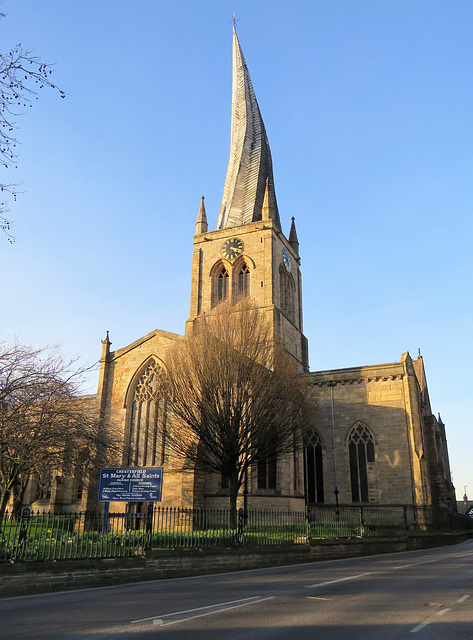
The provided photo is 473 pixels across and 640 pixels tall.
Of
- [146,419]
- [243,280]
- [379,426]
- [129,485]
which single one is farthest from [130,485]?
[243,280]

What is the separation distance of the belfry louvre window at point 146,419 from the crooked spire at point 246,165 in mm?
19049

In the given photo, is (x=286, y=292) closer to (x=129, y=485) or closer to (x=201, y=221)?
(x=201, y=221)

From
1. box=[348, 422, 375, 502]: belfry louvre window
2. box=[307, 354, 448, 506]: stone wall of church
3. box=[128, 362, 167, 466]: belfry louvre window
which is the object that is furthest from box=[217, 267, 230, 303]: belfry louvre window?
box=[348, 422, 375, 502]: belfry louvre window

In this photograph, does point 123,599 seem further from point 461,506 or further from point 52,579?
point 461,506

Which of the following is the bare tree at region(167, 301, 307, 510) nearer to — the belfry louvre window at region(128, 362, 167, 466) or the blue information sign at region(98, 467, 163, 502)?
the belfry louvre window at region(128, 362, 167, 466)

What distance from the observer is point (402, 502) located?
3183cm

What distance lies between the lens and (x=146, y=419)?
31031mm

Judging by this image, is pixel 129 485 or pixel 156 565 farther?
pixel 129 485

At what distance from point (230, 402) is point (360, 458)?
45.9ft

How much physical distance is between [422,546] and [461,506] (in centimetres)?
7177

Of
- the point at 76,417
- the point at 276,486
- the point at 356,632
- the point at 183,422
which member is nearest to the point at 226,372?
the point at 183,422

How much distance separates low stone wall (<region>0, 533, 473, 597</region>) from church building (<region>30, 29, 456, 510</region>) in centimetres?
809

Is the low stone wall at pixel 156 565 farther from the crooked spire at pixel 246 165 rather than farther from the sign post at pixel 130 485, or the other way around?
the crooked spire at pixel 246 165

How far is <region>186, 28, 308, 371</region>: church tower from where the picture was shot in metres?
41.1
